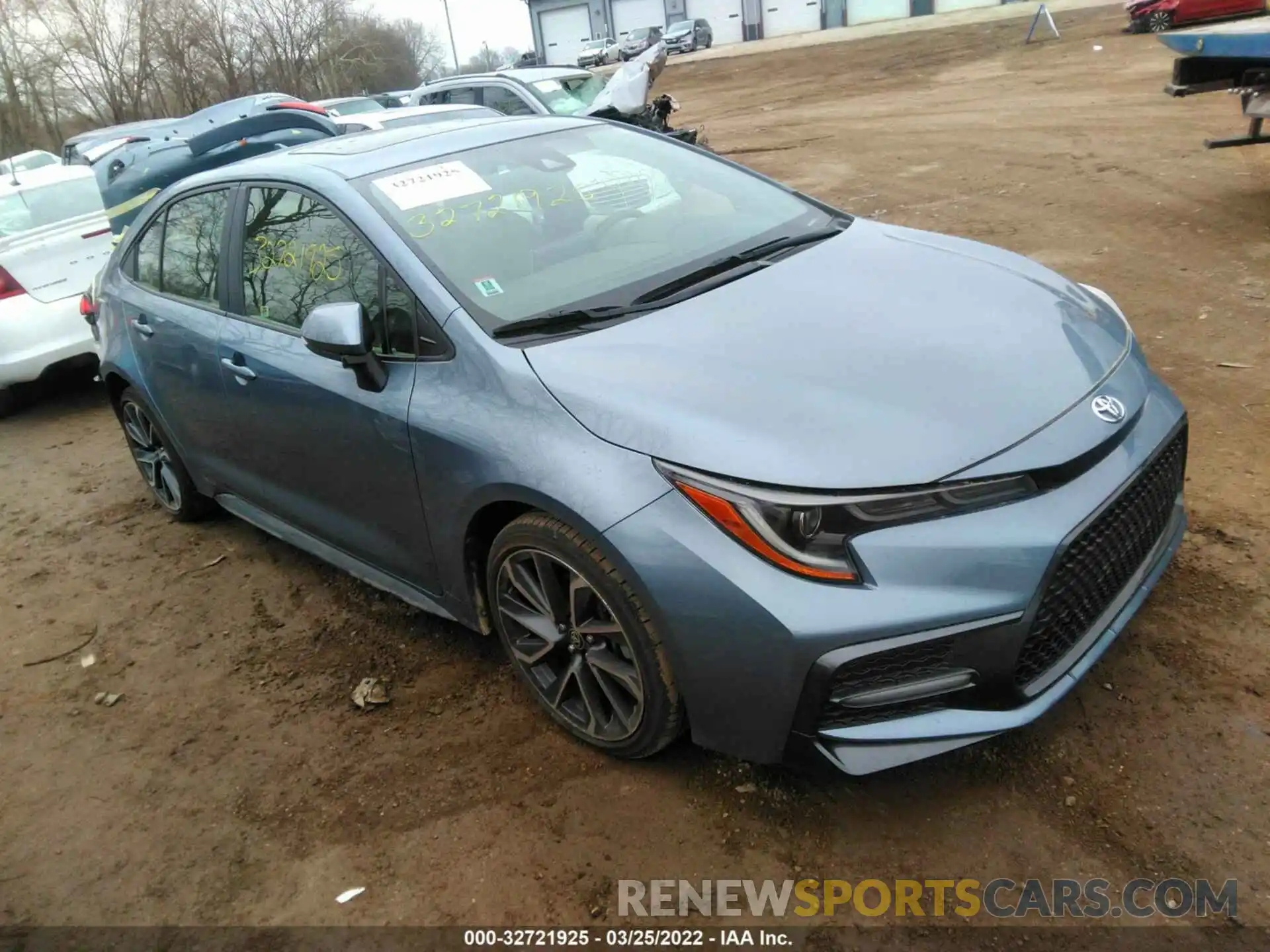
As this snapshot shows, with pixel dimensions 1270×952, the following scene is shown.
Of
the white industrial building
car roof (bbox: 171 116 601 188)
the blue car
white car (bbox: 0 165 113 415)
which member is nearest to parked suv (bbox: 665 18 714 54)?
the white industrial building

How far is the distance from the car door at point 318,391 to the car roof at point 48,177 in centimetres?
506

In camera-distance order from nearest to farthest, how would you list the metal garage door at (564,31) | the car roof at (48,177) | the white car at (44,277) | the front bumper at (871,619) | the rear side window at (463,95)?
the front bumper at (871,619)
the white car at (44,277)
the car roof at (48,177)
the rear side window at (463,95)
the metal garage door at (564,31)

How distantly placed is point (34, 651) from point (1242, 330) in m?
6.02

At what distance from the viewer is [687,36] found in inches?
1892

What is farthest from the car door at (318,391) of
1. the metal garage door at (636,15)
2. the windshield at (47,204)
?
the metal garage door at (636,15)

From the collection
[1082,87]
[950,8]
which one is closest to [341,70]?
[950,8]

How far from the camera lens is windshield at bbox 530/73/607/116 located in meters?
11.5

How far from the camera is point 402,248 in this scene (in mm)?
Answer: 2934

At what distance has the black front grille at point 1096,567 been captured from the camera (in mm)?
2215

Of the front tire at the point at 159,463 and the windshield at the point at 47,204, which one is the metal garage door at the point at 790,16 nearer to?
the windshield at the point at 47,204

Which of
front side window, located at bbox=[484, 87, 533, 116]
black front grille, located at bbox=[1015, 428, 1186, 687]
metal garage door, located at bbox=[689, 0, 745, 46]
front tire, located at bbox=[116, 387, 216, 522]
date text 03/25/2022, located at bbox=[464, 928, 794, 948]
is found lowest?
date text 03/25/2022, located at bbox=[464, 928, 794, 948]

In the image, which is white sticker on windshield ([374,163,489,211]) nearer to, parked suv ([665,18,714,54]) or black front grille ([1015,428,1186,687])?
black front grille ([1015,428,1186,687])

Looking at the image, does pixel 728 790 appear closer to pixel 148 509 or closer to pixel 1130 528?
pixel 1130 528

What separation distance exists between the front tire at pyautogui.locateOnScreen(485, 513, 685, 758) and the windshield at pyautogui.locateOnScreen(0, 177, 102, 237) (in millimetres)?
6248
